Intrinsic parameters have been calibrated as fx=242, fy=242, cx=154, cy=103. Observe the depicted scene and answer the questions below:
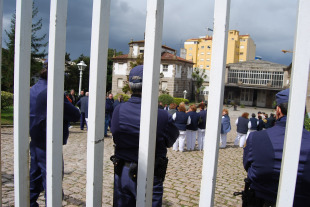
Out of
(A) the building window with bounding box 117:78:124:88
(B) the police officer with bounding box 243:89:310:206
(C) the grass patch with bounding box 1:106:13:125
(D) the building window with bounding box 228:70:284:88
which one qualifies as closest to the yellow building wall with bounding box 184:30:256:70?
(D) the building window with bounding box 228:70:284:88

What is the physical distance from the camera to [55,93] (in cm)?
128

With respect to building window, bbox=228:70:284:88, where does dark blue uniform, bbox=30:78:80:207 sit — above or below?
below

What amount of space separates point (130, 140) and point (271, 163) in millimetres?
1210

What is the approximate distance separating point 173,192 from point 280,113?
3328 millimetres

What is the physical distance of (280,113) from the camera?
226cm

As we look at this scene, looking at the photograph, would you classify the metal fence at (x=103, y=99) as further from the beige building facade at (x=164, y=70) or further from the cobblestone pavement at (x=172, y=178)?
the beige building facade at (x=164, y=70)

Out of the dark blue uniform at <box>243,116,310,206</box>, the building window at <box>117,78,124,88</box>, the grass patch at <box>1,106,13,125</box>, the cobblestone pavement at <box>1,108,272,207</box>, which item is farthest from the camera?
the building window at <box>117,78,124,88</box>

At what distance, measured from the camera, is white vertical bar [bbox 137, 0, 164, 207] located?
1064 mm

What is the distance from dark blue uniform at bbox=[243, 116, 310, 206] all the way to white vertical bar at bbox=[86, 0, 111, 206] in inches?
55.4

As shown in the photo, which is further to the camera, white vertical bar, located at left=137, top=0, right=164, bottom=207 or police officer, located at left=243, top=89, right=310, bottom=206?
police officer, located at left=243, top=89, right=310, bottom=206

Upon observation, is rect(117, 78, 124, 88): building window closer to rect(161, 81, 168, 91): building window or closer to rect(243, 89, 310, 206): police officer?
rect(161, 81, 168, 91): building window

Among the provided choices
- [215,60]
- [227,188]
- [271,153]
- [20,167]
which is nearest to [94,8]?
[215,60]

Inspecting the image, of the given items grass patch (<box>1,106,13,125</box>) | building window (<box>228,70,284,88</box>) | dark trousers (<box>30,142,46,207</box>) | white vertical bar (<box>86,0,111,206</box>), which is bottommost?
grass patch (<box>1,106,13,125</box>)

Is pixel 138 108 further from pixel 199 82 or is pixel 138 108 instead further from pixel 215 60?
pixel 199 82
